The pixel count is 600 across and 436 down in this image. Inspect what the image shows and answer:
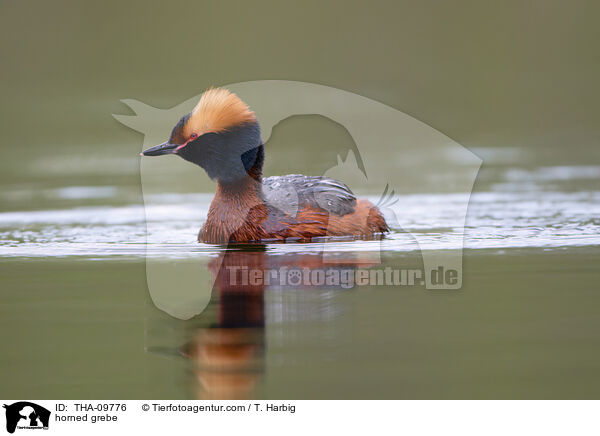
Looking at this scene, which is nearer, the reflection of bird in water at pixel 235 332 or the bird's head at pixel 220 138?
the reflection of bird in water at pixel 235 332

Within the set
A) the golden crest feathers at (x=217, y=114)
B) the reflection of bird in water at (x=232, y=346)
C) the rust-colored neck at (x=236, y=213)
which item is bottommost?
the reflection of bird in water at (x=232, y=346)

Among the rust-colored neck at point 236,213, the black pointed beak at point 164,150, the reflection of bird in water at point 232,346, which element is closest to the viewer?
the reflection of bird in water at point 232,346

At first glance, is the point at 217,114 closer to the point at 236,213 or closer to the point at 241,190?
the point at 241,190

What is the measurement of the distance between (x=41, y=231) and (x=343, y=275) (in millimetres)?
3262

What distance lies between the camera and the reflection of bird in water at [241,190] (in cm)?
787

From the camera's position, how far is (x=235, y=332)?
525 cm

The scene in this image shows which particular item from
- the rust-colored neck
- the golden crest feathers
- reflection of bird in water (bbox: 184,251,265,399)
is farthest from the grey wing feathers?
reflection of bird in water (bbox: 184,251,265,399)

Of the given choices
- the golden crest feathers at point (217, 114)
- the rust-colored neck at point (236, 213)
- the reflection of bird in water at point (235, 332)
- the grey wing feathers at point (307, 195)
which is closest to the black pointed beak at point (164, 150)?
the golden crest feathers at point (217, 114)

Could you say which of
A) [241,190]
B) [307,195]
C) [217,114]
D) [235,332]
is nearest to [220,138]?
[217,114]

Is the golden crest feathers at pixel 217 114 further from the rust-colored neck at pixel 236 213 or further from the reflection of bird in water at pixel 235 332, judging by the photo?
the reflection of bird in water at pixel 235 332

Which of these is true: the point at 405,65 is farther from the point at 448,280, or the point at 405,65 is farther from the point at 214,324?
the point at 214,324

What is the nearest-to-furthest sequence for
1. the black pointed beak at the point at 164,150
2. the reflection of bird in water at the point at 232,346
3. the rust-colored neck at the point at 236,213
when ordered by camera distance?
the reflection of bird in water at the point at 232,346 < the rust-colored neck at the point at 236,213 < the black pointed beak at the point at 164,150

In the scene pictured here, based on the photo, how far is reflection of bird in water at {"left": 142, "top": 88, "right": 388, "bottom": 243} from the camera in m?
7.87

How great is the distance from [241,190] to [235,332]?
2875 mm
